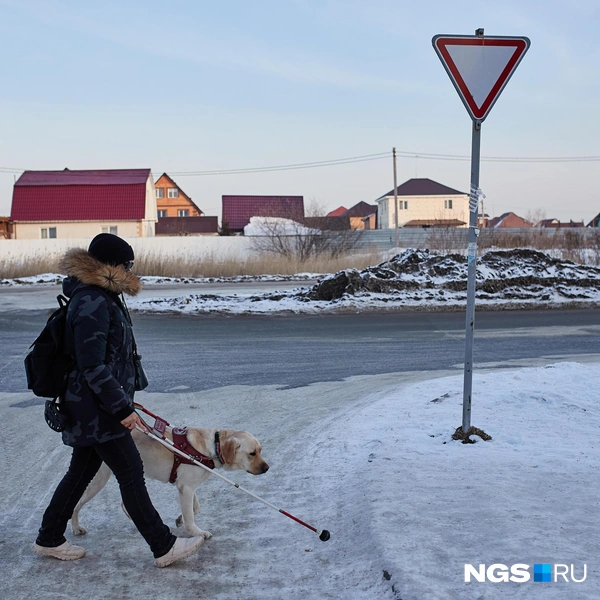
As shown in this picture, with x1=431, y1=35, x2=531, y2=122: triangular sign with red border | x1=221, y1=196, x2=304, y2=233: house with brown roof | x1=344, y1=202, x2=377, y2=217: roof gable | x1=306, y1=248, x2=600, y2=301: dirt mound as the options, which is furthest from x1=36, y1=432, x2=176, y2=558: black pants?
x1=344, y1=202, x2=377, y2=217: roof gable

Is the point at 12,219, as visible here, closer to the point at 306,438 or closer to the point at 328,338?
the point at 328,338

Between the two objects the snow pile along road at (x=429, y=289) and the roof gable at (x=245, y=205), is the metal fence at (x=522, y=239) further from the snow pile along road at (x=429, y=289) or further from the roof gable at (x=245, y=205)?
the roof gable at (x=245, y=205)

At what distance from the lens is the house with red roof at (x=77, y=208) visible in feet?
167

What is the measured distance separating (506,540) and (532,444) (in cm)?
177

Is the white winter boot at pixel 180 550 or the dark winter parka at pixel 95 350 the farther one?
the white winter boot at pixel 180 550

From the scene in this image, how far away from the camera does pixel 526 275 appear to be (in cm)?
1891

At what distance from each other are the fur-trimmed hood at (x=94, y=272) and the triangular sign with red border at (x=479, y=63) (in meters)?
2.90

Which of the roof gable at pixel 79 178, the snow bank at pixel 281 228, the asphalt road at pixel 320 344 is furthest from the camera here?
the roof gable at pixel 79 178

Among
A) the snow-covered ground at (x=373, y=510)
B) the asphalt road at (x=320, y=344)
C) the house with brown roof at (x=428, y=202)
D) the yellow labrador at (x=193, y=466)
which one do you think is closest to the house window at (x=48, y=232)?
the asphalt road at (x=320, y=344)

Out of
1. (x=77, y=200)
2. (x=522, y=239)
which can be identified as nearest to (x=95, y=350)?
(x=522, y=239)

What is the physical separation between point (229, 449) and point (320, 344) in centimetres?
776

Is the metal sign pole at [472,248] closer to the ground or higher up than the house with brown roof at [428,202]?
closer to the ground

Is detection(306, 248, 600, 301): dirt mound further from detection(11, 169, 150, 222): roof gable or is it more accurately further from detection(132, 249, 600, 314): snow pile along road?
detection(11, 169, 150, 222): roof gable

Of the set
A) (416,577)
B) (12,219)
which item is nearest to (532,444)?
(416,577)
